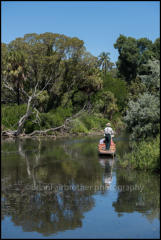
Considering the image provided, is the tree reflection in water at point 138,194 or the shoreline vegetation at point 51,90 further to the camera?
the shoreline vegetation at point 51,90

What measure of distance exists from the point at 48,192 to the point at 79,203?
168 cm

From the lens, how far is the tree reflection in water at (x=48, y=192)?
833 centimetres

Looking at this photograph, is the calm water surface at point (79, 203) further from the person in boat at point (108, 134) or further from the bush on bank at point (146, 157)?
the person in boat at point (108, 134)

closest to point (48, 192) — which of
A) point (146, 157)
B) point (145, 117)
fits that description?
point (146, 157)

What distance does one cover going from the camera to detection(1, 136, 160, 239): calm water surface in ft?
25.3

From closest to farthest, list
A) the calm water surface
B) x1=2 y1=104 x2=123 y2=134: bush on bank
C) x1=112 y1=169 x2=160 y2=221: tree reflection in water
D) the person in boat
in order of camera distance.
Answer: the calm water surface
x1=112 y1=169 x2=160 y2=221: tree reflection in water
the person in boat
x1=2 y1=104 x2=123 y2=134: bush on bank

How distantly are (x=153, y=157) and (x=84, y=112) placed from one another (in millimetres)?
37338

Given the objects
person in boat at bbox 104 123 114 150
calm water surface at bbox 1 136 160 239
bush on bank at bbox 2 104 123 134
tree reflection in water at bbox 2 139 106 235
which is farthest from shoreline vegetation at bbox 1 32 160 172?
calm water surface at bbox 1 136 160 239

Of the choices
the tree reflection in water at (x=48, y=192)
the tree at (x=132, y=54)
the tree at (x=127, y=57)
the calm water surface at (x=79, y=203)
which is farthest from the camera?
the tree at (x=127, y=57)

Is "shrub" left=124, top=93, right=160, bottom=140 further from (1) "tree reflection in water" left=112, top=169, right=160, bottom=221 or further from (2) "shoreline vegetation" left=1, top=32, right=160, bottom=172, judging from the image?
(2) "shoreline vegetation" left=1, top=32, right=160, bottom=172

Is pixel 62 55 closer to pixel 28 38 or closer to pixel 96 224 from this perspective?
pixel 28 38

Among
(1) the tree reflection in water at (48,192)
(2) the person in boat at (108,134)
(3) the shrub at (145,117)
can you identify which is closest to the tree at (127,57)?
(2) the person in boat at (108,134)

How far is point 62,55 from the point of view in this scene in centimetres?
4581

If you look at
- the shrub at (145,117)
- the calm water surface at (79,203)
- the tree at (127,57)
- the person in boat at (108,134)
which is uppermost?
the tree at (127,57)
